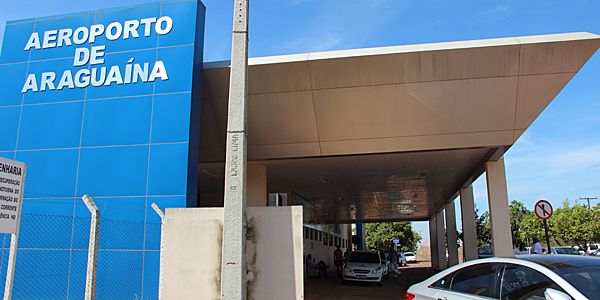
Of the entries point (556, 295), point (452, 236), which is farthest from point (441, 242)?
point (556, 295)

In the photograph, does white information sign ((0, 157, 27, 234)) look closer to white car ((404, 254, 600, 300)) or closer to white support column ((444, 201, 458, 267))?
white car ((404, 254, 600, 300))

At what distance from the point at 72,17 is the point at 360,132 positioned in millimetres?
9149

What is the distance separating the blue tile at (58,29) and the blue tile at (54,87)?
182 millimetres

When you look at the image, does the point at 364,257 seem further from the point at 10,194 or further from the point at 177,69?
the point at 10,194

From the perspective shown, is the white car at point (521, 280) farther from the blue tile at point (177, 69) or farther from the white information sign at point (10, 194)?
the blue tile at point (177, 69)

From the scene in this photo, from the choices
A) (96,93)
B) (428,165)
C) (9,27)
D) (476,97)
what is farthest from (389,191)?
(9,27)

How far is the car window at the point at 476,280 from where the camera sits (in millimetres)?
4812

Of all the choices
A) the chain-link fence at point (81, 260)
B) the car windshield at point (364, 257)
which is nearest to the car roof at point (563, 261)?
the chain-link fence at point (81, 260)

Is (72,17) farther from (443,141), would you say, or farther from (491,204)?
(491,204)

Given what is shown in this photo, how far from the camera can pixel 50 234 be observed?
1008cm

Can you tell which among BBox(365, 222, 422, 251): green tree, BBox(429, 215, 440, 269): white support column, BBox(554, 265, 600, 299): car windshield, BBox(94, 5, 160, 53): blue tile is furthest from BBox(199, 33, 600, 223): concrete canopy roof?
BBox(365, 222, 422, 251): green tree

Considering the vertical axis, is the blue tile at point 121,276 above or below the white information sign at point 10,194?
below

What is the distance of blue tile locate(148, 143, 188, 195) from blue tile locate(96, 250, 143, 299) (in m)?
1.61

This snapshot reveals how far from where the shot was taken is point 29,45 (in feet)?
39.0
